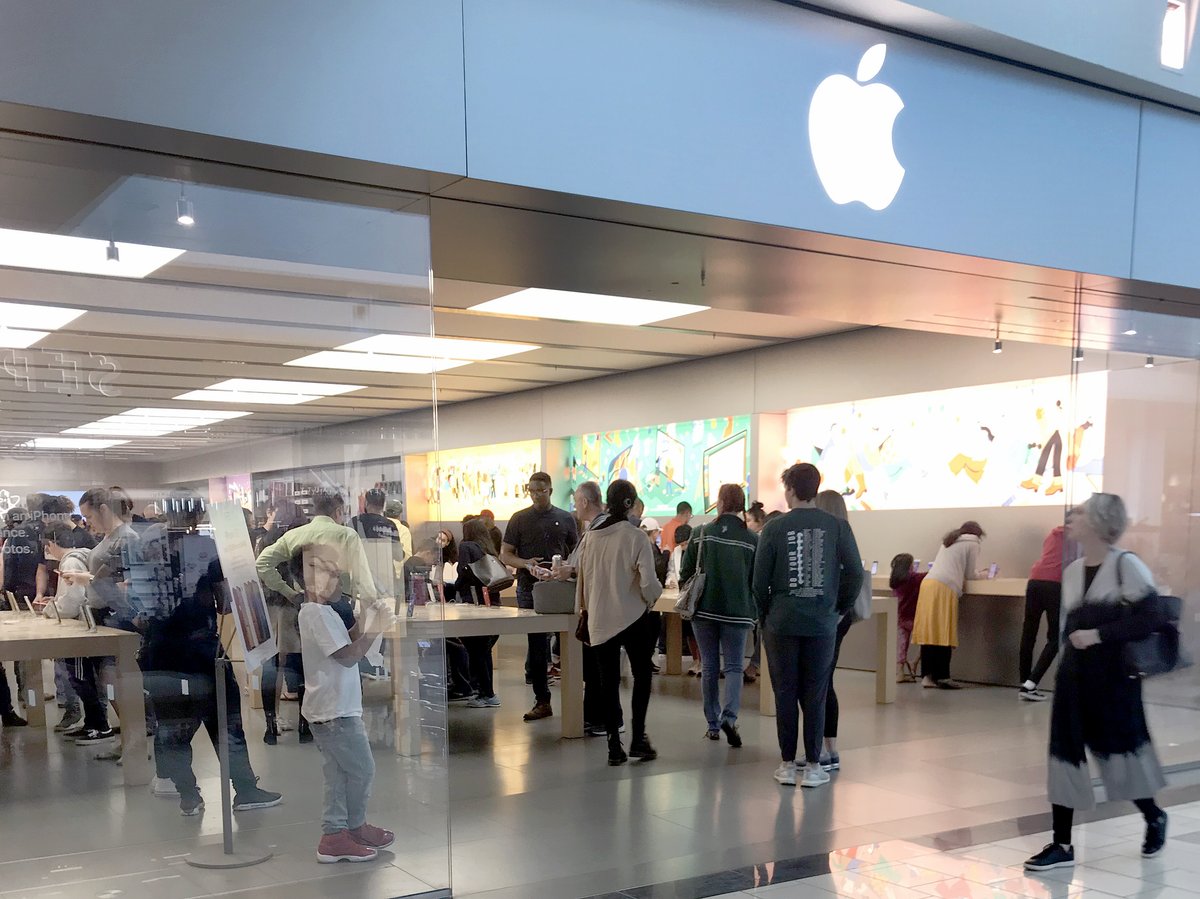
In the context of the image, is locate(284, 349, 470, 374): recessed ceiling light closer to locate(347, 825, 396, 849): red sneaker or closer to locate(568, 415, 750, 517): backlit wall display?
locate(347, 825, 396, 849): red sneaker

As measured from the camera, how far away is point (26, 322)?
321cm

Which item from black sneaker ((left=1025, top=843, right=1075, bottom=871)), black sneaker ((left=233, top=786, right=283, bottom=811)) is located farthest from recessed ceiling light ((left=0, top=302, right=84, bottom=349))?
black sneaker ((left=1025, top=843, right=1075, bottom=871))

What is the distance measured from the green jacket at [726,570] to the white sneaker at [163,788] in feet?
11.7

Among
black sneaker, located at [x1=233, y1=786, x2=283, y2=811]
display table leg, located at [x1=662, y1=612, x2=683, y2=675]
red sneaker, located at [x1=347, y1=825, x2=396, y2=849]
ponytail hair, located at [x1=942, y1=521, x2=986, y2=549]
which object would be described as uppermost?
ponytail hair, located at [x1=942, y1=521, x2=986, y2=549]

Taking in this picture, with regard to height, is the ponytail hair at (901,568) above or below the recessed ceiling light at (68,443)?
below

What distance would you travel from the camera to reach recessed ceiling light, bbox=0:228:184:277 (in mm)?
3170

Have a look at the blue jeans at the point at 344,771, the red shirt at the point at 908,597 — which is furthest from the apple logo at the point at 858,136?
the red shirt at the point at 908,597

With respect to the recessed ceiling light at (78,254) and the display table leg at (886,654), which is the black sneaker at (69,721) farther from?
the display table leg at (886,654)

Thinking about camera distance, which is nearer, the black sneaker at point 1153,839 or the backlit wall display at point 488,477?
the black sneaker at point 1153,839

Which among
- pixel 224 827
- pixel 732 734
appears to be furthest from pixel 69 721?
pixel 732 734

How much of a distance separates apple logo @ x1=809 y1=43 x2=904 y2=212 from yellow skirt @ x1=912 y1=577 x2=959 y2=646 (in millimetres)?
5263

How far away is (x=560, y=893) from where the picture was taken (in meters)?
4.02

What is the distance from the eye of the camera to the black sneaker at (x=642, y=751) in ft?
20.3

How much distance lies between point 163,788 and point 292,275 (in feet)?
5.90
